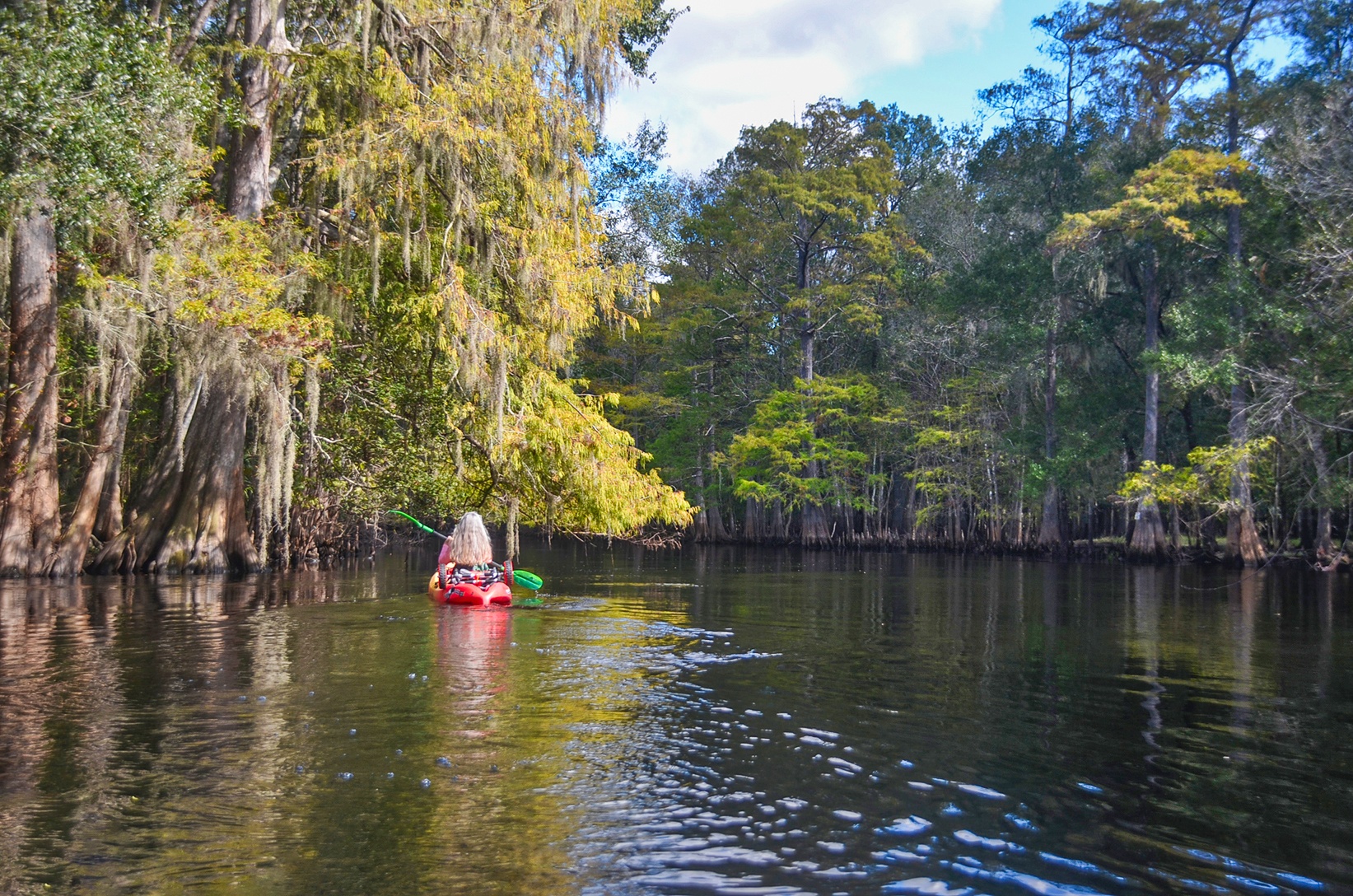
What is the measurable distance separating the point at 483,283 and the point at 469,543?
4.27m

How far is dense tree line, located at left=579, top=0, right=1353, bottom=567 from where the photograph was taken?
75.7ft

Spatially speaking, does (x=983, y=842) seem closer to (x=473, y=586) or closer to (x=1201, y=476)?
(x=473, y=586)

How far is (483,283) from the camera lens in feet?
54.2

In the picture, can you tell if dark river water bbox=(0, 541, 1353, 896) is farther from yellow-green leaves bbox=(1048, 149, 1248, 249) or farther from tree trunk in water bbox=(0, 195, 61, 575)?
yellow-green leaves bbox=(1048, 149, 1248, 249)

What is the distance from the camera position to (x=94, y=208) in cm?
1145

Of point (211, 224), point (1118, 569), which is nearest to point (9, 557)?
point (211, 224)

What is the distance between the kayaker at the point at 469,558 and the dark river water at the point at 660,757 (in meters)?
1.85

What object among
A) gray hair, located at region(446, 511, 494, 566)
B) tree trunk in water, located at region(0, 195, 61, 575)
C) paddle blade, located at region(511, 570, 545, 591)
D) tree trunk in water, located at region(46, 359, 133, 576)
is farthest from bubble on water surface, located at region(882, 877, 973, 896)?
tree trunk in water, located at region(0, 195, 61, 575)

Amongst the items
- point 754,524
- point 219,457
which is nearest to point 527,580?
point 219,457

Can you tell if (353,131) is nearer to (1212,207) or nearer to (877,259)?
(1212,207)

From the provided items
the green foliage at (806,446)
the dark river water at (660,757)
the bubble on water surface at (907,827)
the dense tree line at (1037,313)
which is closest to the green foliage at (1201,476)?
the dense tree line at (1037,313)

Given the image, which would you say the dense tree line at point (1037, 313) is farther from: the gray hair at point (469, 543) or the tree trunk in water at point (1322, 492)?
the gray hair at point (469, 543)

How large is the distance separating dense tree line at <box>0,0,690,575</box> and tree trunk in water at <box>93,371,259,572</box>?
0.04 meters

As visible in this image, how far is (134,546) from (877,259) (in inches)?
1036
